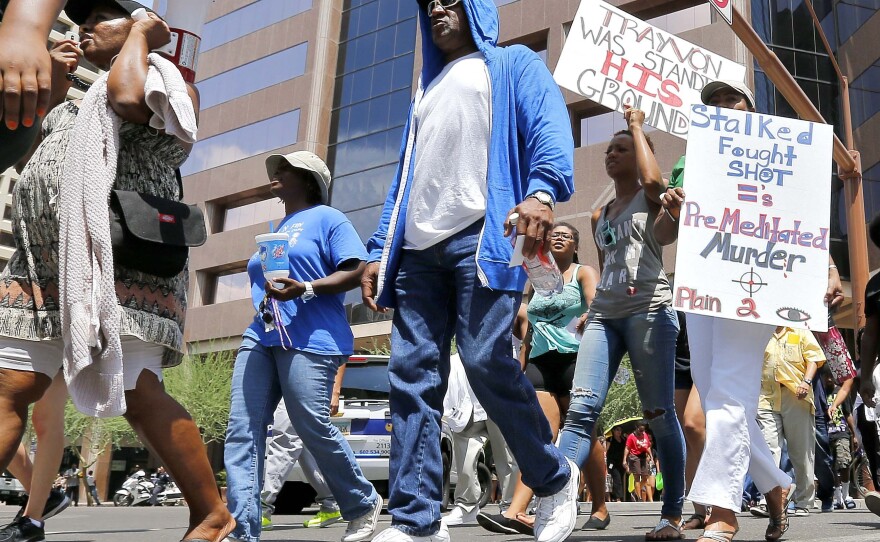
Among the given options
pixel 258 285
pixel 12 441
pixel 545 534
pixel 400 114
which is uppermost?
pixel 400 114

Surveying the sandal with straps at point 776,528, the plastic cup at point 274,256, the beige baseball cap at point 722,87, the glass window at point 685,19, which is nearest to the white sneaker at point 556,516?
the sandal with straps at point 776,528

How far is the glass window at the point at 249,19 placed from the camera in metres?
46.6

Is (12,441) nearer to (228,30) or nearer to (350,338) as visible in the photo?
(350,338)

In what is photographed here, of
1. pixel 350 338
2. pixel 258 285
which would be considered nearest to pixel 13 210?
pixel 258 285

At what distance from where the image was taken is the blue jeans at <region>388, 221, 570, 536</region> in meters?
3.23

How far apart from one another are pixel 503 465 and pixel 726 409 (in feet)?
12.4

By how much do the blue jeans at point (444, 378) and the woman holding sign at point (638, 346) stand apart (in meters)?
1.11

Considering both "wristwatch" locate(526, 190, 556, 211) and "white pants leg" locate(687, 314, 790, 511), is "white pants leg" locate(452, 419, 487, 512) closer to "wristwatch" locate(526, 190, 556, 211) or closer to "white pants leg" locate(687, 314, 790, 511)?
"white pants leg" locate(687, 314, 790, 511)

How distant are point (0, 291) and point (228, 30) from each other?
48.3m

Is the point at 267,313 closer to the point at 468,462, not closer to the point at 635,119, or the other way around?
the point at 635,119

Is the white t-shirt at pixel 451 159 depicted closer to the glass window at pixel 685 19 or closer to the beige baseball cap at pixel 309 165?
the beige baseball cap at pixel 309 165

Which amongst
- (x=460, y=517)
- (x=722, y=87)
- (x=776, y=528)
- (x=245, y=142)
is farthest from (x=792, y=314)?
(x=245, y=142)

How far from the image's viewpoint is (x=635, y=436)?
22812mm

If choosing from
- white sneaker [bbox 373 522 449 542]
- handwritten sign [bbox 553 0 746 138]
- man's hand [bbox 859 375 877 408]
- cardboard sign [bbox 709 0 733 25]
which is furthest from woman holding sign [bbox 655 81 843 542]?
cardboard sign [bbox 709 0 733 25]
